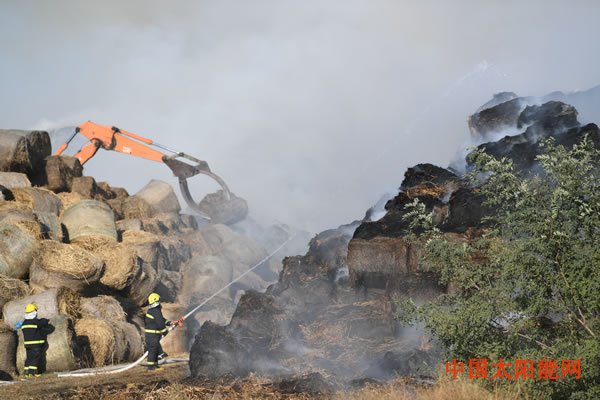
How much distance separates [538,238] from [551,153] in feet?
3.14

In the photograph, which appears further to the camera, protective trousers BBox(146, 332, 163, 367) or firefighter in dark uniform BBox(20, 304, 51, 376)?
protective trousers BBox(146, 332, 163, 367)

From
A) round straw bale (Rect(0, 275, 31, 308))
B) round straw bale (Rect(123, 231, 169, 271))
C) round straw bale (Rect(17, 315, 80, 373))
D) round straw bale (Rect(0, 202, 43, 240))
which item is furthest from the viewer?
round straw bale (Rect(123, 231, 169, 271))

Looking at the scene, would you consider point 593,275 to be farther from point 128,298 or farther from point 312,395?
point 128,298

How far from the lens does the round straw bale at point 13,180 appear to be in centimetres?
1534

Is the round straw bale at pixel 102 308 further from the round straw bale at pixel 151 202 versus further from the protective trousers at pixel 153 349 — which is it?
the round straw bale at pixel 151 202

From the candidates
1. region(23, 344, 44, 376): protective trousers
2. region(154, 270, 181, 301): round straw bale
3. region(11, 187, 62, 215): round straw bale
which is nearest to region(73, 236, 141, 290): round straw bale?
region(11, 187, 62, 215): round straw bale

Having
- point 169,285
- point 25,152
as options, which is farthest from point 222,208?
point 25,152

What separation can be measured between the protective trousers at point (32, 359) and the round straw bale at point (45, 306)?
753 mm

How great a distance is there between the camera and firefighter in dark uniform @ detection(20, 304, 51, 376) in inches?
404

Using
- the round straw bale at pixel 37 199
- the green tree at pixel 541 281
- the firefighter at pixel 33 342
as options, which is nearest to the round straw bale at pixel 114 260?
the round straw bale at pixel 37 199

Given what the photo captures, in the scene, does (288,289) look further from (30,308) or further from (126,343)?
(30,308)

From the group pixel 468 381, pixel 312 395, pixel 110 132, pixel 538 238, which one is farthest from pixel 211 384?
pixel 110 132

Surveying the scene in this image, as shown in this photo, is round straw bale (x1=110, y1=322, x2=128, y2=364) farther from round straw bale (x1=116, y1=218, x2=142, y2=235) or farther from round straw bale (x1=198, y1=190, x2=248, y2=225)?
round straw bale (x1=198, y1=190, x2=248, y2=225)

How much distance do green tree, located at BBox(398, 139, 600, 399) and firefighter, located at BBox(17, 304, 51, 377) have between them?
647 cm
